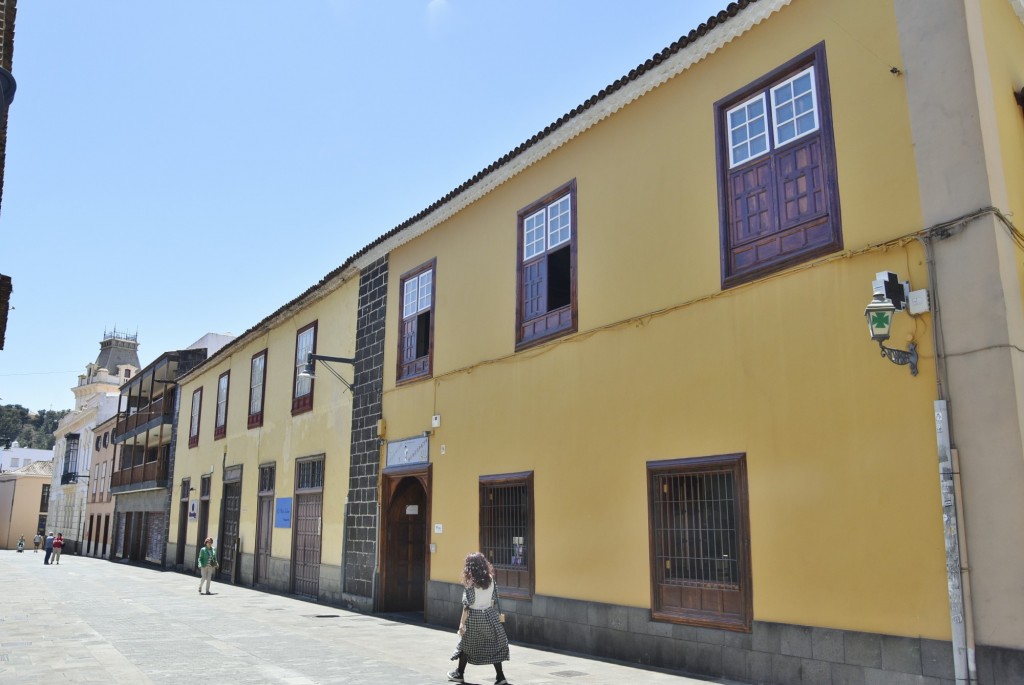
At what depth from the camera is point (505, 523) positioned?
12.0m

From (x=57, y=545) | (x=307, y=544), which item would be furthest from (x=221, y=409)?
(x=57, y=545)

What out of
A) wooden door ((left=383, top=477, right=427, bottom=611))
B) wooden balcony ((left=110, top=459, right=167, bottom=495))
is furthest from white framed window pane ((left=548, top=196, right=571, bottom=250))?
wooden balcony ((left=110, top=459, right=167, bottom=495))

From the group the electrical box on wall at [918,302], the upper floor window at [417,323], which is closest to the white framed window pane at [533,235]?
the upper floor window at [417,323]

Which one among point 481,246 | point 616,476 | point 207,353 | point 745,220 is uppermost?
point 207,353

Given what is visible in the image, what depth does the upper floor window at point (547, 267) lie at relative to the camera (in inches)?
447

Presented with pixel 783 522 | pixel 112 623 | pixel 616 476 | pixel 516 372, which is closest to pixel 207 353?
pixel 112 623

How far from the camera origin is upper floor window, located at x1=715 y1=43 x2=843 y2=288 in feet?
26.0

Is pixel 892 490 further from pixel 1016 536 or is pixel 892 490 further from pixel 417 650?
pixel 417 650

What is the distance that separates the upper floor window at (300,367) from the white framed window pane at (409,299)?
15.6 ft

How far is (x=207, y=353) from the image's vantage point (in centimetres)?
3534

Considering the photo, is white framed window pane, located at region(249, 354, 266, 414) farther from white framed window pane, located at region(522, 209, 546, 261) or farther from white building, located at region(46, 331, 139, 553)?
Answer: white building, located at region(46, 331, 139, 553)

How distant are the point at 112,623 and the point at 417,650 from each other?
6064 mm

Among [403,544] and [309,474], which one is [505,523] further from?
[309,474]

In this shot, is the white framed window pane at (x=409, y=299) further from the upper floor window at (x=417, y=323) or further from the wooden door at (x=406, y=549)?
the wooden door at (x=406, y=549)
